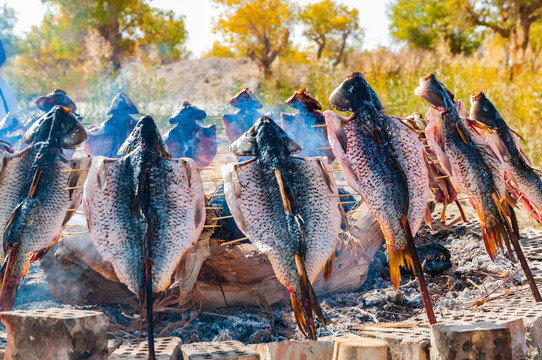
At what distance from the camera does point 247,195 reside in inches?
95.0

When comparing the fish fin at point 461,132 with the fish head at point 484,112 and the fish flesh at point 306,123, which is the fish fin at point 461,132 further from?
the fish flesh at point 306,123

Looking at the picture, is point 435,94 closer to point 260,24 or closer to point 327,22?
point 260,24

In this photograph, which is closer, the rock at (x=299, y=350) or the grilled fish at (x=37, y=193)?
the rock at (x=299, y=350)

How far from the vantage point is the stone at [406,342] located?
216cm

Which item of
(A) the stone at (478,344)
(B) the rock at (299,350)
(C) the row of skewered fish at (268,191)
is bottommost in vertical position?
(A) the stone at (478,344)

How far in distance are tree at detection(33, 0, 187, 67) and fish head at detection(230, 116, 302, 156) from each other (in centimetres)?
2143

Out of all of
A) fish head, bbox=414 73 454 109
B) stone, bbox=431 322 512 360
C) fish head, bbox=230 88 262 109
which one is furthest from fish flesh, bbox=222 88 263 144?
stone, bbox=431 322 512 360

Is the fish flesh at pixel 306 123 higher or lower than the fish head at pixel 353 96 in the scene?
higher

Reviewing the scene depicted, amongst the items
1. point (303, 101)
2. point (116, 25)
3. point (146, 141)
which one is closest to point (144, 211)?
Answer: point (146, 141)

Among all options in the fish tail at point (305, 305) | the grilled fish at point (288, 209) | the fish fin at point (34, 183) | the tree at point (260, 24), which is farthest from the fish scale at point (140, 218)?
the tree at point (260, 24)

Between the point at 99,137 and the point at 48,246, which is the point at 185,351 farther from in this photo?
the point at 99,137

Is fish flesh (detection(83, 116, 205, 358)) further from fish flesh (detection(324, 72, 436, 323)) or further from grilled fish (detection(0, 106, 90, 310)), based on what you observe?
fish flesh (detection(324, 72, 436, 323))

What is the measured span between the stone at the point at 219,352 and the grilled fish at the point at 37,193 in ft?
3.52

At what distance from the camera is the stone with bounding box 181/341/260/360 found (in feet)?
6.31
